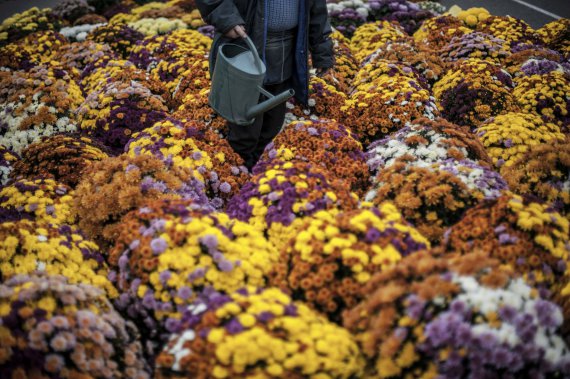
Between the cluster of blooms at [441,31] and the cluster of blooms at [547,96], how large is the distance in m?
1.95

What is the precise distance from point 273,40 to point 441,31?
427cm

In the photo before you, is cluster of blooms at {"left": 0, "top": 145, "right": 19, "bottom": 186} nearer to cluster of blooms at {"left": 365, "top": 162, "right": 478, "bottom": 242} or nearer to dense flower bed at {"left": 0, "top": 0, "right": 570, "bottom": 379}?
dense flower bed at {"left": 0, "top": 0, "right": 570, "bottom": 379}

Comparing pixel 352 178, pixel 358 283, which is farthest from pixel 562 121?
pixel 358 283

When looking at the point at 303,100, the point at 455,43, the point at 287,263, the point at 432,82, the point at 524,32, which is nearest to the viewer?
the point at 287,263

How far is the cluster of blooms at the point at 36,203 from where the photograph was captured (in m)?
3.00

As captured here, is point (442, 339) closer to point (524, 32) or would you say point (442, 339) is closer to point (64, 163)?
point (64, 163)

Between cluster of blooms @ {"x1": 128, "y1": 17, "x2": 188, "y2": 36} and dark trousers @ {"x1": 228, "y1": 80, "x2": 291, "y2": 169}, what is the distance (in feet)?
14.2

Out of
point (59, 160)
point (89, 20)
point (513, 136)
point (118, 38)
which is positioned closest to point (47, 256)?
point (59, 160)

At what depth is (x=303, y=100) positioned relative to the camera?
4074 millimetres

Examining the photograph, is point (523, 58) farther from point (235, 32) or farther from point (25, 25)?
point (25, 25)

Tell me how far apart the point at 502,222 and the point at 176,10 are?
25.3 ft

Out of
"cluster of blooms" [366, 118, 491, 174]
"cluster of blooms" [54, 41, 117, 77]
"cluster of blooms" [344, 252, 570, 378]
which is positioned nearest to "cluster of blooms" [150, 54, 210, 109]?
"cluster of blooms" [54, 41, 117, 77]

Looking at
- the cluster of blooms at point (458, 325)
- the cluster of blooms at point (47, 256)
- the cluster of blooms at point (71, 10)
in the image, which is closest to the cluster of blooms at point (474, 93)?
the cluster of blooms at point (458, 325)

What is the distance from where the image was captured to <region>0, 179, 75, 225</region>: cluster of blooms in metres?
3.00
